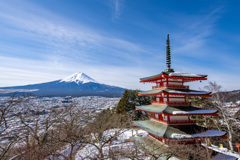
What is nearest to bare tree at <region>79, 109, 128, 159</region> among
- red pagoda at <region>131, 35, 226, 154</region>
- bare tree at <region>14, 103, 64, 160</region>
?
bare tree at <region>14, 103, 64, 160</region>

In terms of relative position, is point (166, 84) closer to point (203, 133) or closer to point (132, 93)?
point (203, 133)

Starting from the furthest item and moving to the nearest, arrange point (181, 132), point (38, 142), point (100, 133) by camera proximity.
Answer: point (100, 133)
point (38, 142)
point (181, 132)

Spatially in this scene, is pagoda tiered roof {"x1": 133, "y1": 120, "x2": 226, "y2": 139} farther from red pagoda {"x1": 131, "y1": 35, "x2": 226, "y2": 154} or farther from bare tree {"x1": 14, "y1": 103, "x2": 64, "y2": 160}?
bare tree {"x1": 14, "y1": 103, "x2": 64, "y2": 160}

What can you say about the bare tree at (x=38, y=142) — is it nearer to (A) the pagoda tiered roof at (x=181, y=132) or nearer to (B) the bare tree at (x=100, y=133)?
(B) the bare tree at (x=100, y=133)

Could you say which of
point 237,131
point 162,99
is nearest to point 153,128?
point 162,99

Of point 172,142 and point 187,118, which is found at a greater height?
point 187,118

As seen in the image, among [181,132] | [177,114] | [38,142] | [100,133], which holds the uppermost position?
[177,114]

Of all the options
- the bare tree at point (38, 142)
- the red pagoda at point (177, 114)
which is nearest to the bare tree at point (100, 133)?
the bare tree at point (38, 142)

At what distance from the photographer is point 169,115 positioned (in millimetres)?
10781

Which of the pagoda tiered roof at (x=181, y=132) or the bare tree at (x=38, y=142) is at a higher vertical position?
the pagoda tiered roof at (x=181, y=132)

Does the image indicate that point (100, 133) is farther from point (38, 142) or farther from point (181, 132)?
point (181, 132)

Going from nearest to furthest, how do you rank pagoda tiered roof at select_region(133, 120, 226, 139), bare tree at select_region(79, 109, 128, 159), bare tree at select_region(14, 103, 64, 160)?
pagoda tiered roof at select_region(133, 120, 226, 139)
bare tree at select_region(14, 103, 64, 160)
bare tree at select_region(79, 109, 128, 159)

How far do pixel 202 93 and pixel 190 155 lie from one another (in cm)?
495

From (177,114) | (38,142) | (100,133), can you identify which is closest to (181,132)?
(177,114)
